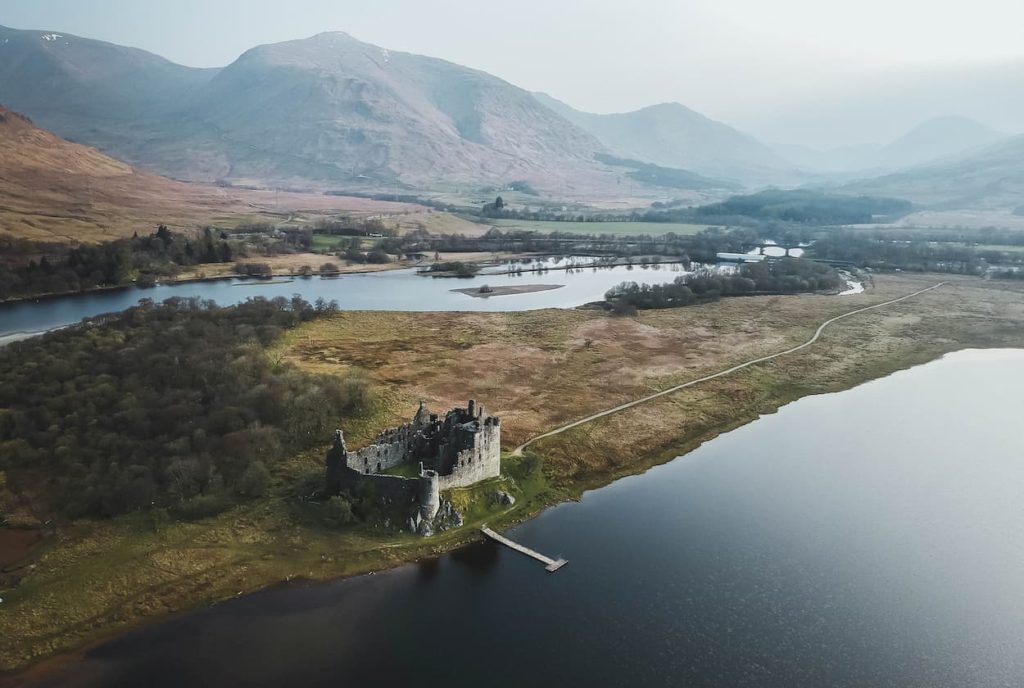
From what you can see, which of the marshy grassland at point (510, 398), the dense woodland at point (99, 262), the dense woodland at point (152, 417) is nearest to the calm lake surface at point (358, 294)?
the dense woodland at point (99, 262)

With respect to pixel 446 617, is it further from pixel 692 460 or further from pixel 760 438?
pixel 760 438

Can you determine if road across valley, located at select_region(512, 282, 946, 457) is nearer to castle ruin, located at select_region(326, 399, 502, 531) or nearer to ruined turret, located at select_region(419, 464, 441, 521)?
castle ruin, located at select_region(326, 399, 502, 531)

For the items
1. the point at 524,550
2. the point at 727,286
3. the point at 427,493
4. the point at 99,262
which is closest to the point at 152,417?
the point at 427,493

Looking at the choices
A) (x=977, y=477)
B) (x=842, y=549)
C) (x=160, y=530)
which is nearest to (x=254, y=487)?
(x=160, y=530)

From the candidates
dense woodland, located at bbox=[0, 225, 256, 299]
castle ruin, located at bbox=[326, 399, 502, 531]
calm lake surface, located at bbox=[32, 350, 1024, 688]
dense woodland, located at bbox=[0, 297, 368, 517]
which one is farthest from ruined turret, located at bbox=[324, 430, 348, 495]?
dense woodland, located at bbox=[0, 225, 256, 299]

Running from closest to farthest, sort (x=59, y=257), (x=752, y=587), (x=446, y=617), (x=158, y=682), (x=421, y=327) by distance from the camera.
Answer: (x=158, y=682), (x=446, y=617), (x=752, y=587), (x=421, y=327), (x=59, y=257)

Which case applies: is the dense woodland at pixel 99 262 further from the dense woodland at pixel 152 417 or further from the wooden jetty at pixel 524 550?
the wooden jetty at pixel 524 550
